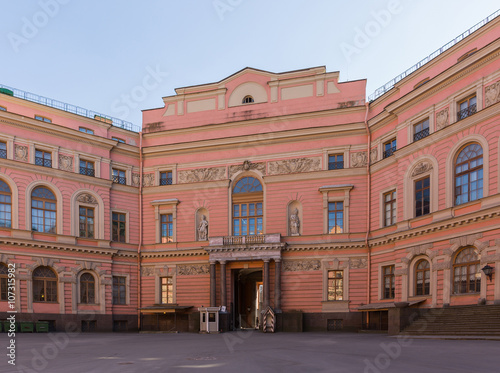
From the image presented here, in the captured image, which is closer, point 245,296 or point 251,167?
point 251,167

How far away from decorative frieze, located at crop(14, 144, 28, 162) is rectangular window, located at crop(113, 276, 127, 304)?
11.3m

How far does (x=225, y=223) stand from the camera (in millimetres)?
37156

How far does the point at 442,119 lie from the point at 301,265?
14.2m

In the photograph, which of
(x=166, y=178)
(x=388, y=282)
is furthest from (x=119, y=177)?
(x=388, y=282)

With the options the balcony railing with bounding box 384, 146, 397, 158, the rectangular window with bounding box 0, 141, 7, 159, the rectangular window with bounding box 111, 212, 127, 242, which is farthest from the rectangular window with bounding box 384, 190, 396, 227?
the rectangular window with bounding box 0, 141, 7, 159

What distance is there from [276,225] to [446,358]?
2232cm

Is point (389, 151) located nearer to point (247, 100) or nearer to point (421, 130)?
point (421, 130)

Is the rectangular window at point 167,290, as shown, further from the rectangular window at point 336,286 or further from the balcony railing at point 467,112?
the balcony railing at point 467,112

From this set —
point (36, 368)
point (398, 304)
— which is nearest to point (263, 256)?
point (398, 304)

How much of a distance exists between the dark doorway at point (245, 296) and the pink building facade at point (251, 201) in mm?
337

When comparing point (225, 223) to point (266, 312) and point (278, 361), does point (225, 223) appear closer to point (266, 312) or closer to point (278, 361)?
point (266, 312)

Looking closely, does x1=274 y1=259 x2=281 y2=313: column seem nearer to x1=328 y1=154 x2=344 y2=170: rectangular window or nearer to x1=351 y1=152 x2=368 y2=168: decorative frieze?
x1=328 y1=154 x2=344 y2=170: rectangular window

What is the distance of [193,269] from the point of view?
3753 centimetres

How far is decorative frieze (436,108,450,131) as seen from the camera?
2742 cm
